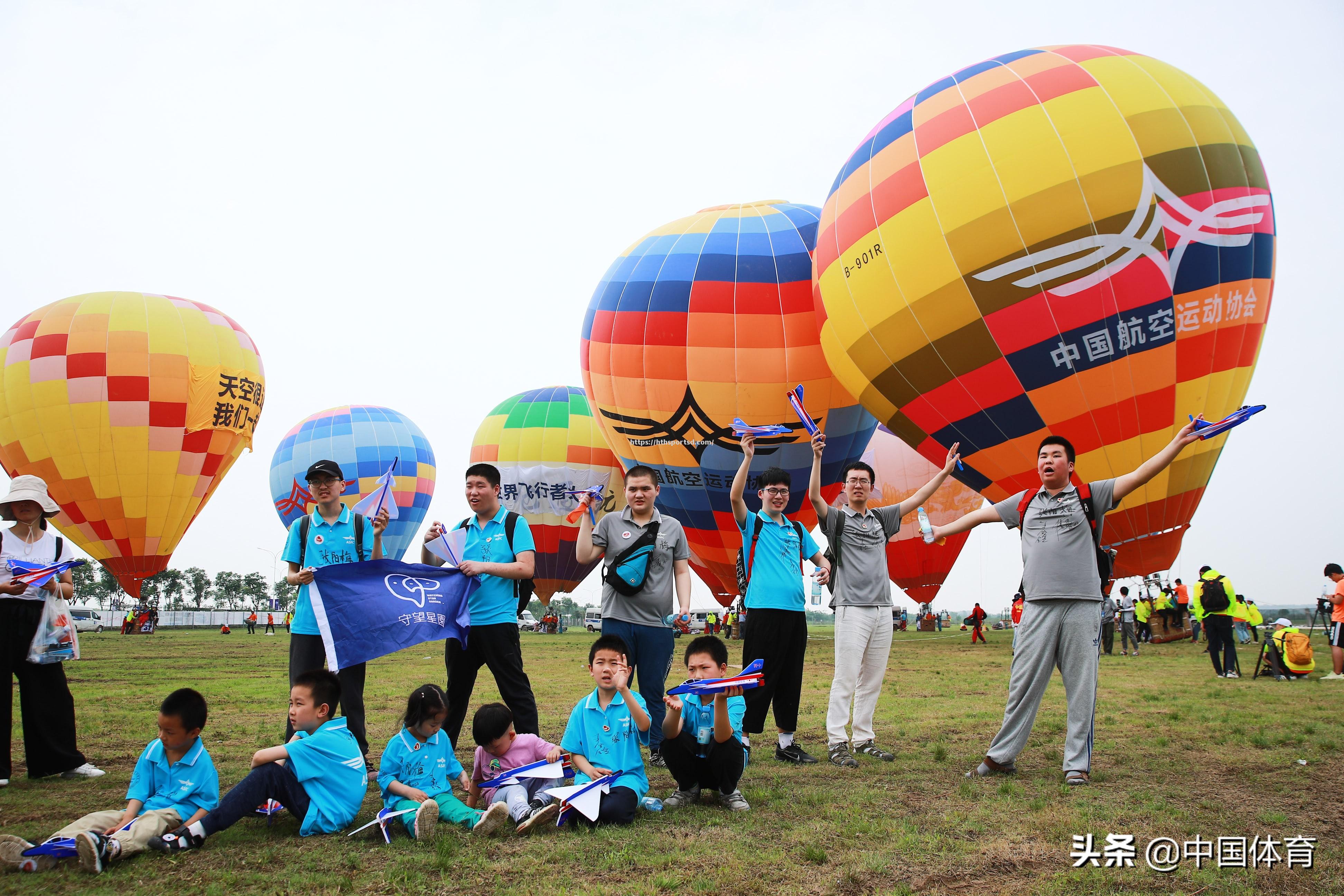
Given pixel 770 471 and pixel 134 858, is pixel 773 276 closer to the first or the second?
pixel 770 471

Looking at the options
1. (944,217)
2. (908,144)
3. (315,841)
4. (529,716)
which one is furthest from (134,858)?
(908,144)

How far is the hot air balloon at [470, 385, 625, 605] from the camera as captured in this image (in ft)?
94.7

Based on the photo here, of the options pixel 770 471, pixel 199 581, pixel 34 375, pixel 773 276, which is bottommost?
pixel 199 581

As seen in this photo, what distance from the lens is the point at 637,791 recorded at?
4.40 m

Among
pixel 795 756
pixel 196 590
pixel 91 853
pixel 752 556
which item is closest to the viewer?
pixel 91 853

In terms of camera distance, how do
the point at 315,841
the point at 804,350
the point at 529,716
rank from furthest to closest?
the point at 804,350 → the point at 529,716 → the point at 315,841

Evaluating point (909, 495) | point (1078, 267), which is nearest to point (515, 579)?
point (1078, 267)

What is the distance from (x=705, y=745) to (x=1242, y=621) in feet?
60.2

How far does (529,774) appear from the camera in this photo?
4457 millimetres

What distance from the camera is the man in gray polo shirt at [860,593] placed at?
6098 millimetres

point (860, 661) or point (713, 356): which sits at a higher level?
point (713, 356)

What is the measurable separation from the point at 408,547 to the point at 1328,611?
107 feet

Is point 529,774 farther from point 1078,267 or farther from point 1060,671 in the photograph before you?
point 1078,267

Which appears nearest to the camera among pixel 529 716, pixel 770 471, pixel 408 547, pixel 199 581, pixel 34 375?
pixel 529 716
